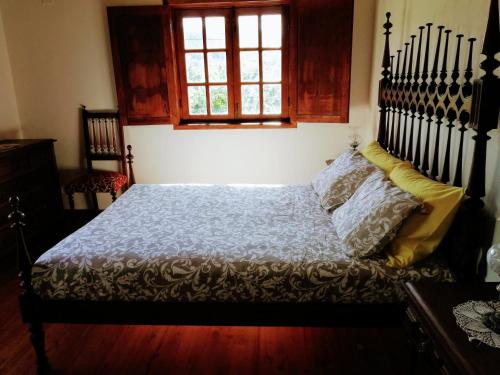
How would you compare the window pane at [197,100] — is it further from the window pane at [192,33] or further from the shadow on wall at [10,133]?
the shadow on wall at [10,133]

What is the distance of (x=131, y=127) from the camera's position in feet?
13.0

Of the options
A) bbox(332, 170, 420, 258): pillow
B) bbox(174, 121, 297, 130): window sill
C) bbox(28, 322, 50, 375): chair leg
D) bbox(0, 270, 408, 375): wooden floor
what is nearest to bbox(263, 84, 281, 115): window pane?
bbox(174, 121, 297, 130): window sill

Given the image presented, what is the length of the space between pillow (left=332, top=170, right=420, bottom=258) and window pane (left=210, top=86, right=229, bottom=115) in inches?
92.4

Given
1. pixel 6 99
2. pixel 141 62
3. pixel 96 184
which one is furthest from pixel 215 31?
pixel 6 99

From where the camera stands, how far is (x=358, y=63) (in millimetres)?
3684

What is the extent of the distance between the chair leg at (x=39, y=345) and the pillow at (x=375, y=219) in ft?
4.90

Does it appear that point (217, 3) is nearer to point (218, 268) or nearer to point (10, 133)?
point (10, 133)

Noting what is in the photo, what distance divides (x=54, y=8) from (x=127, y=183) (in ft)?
5.74

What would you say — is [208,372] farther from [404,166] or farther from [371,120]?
[371,120]

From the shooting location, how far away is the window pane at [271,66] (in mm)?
3818

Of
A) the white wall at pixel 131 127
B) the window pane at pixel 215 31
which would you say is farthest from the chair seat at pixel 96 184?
the window pane at pixel 215 31

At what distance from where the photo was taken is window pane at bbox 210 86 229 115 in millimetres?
3957

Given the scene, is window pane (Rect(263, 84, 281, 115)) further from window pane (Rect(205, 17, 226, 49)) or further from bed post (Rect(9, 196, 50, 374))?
bed post (Rect(9, 196, 50, 374))

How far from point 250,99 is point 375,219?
8.23 ft
